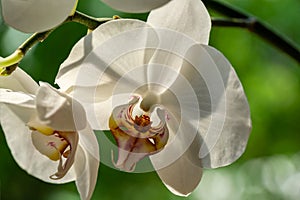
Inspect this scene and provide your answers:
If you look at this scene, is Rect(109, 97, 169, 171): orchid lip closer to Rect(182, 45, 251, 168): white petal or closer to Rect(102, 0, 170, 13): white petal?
Rect(182, 45, 251, 168): white petal

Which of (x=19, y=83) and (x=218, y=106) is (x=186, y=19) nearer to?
(x=218, y=106)

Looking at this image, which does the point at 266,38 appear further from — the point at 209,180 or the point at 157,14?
the point at 209,180

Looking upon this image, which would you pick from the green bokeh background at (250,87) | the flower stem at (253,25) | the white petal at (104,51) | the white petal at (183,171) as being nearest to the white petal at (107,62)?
the white petal at (104,51)

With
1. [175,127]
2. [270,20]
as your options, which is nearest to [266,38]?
[175,127]

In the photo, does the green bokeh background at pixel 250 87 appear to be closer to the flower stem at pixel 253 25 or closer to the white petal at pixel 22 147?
the flower stem at pixel 253 25

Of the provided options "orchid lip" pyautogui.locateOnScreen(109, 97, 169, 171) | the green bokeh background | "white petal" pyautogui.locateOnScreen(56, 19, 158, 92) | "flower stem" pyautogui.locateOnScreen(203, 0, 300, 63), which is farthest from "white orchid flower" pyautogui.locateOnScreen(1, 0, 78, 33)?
the green bokeh background

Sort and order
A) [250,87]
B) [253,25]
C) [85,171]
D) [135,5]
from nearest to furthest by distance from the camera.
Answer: [135,5] → [85,171] → [253,25] → [250,87]

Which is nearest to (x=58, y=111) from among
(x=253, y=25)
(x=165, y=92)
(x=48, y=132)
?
(x=48, y=132)
